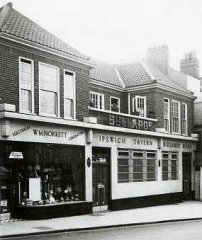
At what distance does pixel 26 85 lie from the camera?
1658 centimetres

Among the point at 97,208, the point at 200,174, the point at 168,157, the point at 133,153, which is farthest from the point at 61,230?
the point at 200,174

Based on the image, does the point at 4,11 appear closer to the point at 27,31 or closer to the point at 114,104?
the point at 27,31

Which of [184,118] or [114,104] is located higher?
[114,104]

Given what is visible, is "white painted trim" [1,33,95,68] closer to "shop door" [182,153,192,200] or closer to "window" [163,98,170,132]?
"window" [163,98,170,132]

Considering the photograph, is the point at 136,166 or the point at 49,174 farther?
the point at 136,166

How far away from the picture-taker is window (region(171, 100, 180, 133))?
26.3m

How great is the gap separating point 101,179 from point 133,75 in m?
8.24

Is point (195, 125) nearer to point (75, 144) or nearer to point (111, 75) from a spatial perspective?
point (111, 75)

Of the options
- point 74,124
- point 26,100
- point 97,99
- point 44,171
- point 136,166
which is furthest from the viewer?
point 97,99

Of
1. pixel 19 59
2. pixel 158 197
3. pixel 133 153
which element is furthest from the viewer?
pixel 158 197

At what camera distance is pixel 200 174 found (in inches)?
1086

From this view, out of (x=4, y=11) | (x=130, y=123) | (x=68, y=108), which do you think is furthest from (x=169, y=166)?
(x=4, y=11)

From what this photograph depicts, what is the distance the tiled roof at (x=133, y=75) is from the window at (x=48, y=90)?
8.13 meters

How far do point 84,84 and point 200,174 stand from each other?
464 inches
